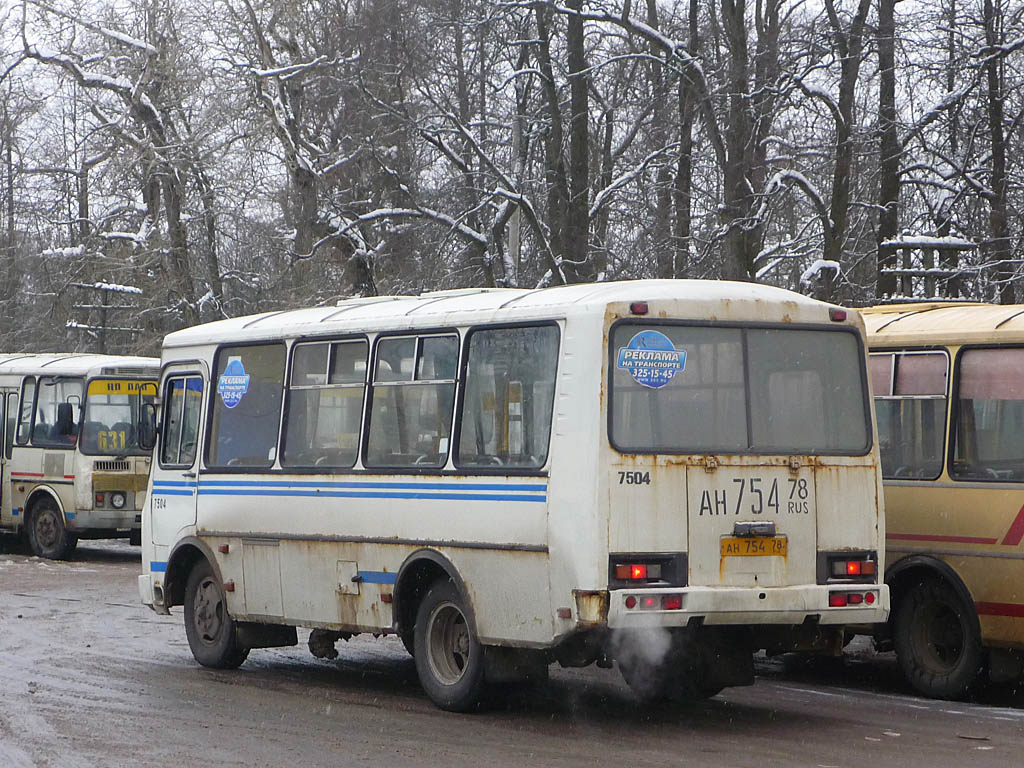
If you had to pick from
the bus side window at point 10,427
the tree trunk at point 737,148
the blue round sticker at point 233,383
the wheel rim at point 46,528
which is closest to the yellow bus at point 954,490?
the blue round sticker at point 233,383

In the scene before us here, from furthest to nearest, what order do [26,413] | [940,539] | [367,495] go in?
[26,413] < [940,539] < [367,495]

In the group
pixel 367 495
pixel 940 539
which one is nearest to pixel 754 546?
pixel 940 539

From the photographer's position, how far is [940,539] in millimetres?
11164

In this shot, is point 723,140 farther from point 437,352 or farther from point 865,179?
point 437,352

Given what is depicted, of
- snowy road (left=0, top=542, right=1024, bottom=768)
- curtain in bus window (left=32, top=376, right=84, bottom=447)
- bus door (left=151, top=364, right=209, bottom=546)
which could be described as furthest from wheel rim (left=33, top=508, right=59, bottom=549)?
bus door (left=151, top=364, right=209, bottom=546)

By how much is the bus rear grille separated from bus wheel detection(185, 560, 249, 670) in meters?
10.0

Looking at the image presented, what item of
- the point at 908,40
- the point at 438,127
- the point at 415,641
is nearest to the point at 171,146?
the point at 438,127

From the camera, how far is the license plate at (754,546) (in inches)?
371

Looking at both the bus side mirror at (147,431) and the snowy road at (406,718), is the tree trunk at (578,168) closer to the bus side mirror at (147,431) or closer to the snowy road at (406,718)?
the bus side mirror at (147,431)

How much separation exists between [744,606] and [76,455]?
15.2 m

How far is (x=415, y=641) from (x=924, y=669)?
357cm

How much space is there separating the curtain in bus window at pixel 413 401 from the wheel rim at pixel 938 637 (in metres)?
3.67

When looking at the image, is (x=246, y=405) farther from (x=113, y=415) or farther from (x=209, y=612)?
(x=113, y=415)

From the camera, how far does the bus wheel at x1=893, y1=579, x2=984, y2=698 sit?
36.2 feet
